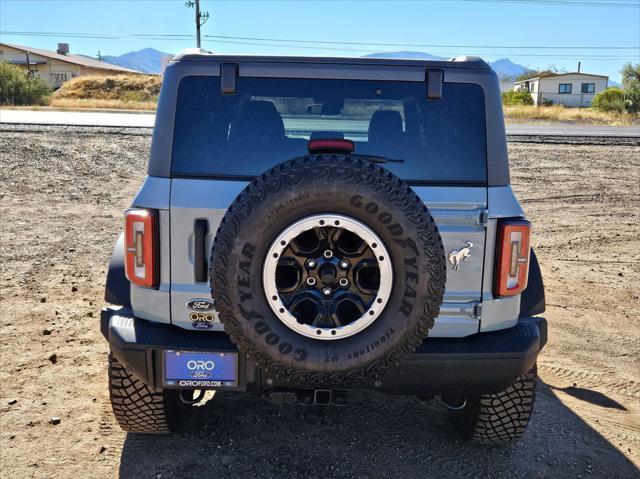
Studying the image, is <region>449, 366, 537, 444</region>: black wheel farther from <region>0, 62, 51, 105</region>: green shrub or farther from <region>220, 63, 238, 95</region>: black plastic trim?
<region>0, 62, 51, 105</region>: green shrub

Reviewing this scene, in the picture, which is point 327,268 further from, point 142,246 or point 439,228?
point 142,246

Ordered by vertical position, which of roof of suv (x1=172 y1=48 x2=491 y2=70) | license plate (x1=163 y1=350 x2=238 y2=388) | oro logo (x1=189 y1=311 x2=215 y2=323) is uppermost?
roof of suv (x1=172 y1=48 x2=491 y2=70)

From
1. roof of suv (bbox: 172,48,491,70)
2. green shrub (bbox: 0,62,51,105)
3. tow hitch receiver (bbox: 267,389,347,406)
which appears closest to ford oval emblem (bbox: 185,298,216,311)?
tow hitch receiver (bbox: 267,389,347,406)

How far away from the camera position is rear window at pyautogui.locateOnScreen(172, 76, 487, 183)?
273 cm

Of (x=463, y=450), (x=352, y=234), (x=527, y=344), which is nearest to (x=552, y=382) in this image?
(x=463, y=450)

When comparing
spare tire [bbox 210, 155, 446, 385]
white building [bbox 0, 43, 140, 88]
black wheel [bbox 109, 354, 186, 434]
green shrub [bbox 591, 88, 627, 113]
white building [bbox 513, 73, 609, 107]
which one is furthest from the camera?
white building [bbox 513, 73, 609, 107]

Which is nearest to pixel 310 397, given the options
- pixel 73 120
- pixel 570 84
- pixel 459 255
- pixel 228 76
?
pixel 459 255

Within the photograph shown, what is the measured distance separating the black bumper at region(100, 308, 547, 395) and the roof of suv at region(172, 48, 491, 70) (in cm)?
122

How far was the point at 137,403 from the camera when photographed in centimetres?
310

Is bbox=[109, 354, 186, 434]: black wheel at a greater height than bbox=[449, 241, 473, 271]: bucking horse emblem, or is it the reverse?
bbox=[449, 241, 473, 271]: bucking horse emblem

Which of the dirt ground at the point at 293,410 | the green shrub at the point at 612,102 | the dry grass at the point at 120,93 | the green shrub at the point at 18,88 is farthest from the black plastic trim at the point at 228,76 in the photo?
the green shrub at the point at 612,102

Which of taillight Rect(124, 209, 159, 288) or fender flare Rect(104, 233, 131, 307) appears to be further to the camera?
fender flare Rect(104, 233, 131, 307)

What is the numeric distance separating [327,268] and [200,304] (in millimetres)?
666

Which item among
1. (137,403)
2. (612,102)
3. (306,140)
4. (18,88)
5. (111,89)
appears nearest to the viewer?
(306,140)
